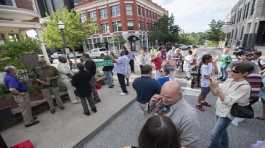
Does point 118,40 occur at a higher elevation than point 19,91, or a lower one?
higher

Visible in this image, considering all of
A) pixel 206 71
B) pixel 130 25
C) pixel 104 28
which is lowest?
pixel 206 71

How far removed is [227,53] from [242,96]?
5.38 metres

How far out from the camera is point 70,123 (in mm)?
3959

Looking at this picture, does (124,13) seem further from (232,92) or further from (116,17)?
(232,92)

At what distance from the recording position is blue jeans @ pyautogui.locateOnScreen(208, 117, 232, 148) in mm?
2096

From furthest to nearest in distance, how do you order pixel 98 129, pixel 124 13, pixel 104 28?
pixel 104 28 < pixel 124 13 < pixel 98 129

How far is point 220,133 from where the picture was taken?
2170 millimetres

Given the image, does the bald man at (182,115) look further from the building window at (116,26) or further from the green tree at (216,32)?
the green tree at (216,32)

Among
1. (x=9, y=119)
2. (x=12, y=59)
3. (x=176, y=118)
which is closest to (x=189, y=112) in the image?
(x=176, y=118)

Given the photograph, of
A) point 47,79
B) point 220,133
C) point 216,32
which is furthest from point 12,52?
point 216,32

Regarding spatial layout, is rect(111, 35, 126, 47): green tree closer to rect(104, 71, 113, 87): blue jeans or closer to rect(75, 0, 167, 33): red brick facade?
rect(75, 0, 167, 33): red brick facade

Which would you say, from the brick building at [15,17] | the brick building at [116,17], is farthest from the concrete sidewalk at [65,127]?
the brick building at [116,17]

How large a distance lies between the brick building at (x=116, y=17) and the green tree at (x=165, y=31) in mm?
3013

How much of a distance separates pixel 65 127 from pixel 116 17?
2874cm
